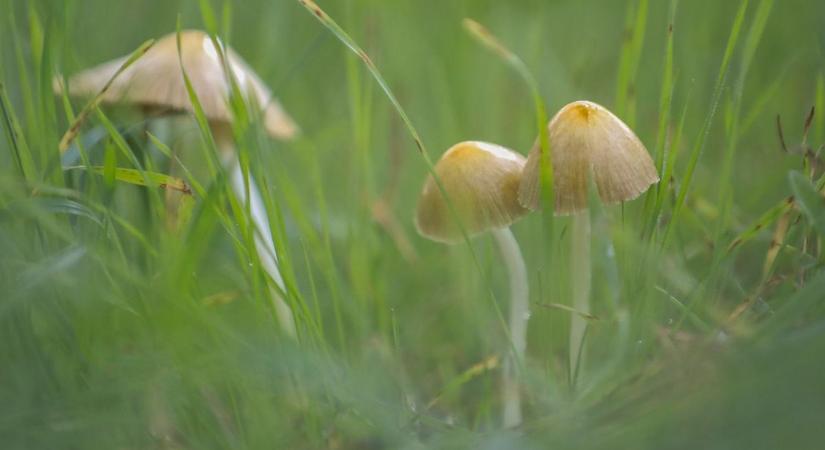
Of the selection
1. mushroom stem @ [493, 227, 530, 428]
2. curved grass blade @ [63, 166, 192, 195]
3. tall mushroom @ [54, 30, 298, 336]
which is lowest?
mushroom stem @ [493, 227, 530, 428]

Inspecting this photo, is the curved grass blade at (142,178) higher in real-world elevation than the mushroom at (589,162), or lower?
lower

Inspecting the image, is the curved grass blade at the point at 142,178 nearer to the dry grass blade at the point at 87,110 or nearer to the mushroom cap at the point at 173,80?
the dry grass blade at the point at 87,110

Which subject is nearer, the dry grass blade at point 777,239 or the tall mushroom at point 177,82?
the dry grass blade at point 777,239

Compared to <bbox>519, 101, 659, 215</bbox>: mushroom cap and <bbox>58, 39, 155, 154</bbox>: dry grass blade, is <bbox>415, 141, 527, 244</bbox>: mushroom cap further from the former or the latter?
<bbox>58, 39, 155, 154</bbox>: dry grass blade

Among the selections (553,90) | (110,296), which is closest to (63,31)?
(110,296)

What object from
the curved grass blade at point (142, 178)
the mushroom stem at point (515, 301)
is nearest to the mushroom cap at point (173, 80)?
the curved grass blade at point (142, 178)

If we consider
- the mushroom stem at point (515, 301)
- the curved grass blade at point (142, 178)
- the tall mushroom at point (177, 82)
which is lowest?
the mushroom stem at point (515, 301)

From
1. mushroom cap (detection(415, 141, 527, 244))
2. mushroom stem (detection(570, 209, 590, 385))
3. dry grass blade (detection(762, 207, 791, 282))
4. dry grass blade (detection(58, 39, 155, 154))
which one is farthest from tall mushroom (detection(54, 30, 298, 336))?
dry grass blade (detection(762, 207, 791, 282))

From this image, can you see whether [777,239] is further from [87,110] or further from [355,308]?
[87,110]

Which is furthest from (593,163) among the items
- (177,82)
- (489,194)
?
(177,82)
